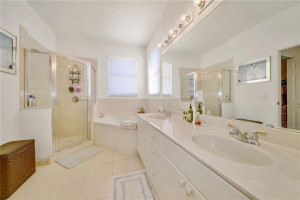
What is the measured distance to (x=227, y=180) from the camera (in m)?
0.42

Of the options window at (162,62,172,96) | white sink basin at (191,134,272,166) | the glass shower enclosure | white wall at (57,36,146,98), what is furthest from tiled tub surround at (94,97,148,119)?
white sink basin at (191,134,272,166)

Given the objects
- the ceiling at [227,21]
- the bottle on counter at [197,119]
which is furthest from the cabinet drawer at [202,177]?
the ceiling at [227,21]

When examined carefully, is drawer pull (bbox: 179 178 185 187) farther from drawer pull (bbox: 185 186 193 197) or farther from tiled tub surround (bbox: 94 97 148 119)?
tiled tub surround (bbox: 94 97 148 119)

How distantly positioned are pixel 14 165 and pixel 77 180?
2.31ft

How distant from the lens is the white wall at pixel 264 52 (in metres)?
0.66

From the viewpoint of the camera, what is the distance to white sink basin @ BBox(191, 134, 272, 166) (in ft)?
2.09

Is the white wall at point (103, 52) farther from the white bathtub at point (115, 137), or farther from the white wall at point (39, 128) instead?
the white wall at point (39, 128)

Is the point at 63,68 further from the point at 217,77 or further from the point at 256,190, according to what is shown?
the point at 256,190

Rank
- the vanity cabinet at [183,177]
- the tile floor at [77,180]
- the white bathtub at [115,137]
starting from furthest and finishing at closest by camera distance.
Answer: the white bathtub at [115,137] < the tile floor at [77,180] < the vanity cabinet at [183,177]

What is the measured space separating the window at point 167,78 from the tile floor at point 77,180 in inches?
52.4

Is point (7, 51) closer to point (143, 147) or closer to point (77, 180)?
point (77, 180)

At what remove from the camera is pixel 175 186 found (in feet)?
2.57

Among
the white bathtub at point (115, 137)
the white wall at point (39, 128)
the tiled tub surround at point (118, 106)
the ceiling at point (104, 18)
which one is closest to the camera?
the white wall at point (39, 128)

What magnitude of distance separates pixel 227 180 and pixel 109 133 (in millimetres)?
2316
